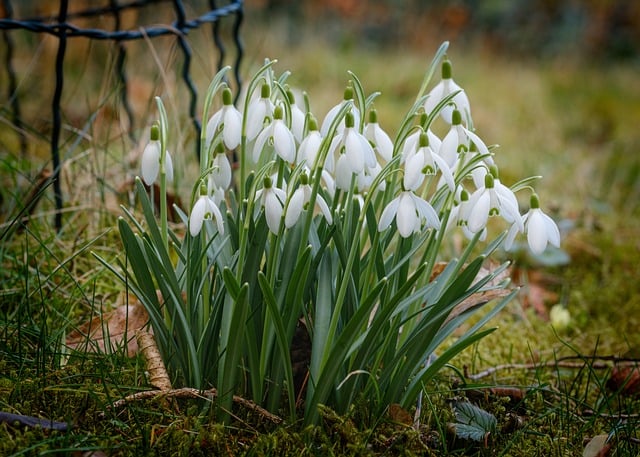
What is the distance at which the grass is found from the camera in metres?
1.42

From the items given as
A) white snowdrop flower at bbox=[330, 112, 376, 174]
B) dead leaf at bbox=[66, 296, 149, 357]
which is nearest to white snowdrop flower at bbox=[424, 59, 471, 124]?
white snowdrop flower at bbox=[330, 112, 376, 174]

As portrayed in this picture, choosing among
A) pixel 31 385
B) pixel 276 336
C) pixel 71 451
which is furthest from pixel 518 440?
pixel 31 385

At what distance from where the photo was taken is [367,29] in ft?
31.9

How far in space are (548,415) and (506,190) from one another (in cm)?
68

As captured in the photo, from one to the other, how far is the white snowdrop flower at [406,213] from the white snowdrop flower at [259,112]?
0.30m

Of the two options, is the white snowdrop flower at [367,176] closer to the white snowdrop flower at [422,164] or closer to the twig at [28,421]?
the white snowdrop flower at [422,164]

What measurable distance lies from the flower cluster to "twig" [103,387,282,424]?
0.36 metres

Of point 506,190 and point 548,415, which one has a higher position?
point 506,190

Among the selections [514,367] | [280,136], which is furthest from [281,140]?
[514,367]

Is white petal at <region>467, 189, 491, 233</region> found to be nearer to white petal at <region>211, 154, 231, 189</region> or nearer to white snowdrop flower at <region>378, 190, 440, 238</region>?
white snowdrop flower at <region>378, 190, 440, 238</region>

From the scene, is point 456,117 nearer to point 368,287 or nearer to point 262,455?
point 368,287

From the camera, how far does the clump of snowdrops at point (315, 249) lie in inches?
51.2

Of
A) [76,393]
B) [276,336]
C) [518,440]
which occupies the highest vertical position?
[276,336]

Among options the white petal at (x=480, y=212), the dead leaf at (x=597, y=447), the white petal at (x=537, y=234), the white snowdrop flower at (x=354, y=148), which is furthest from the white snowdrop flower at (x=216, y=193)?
the dead leaf at (x=597, y=447)
